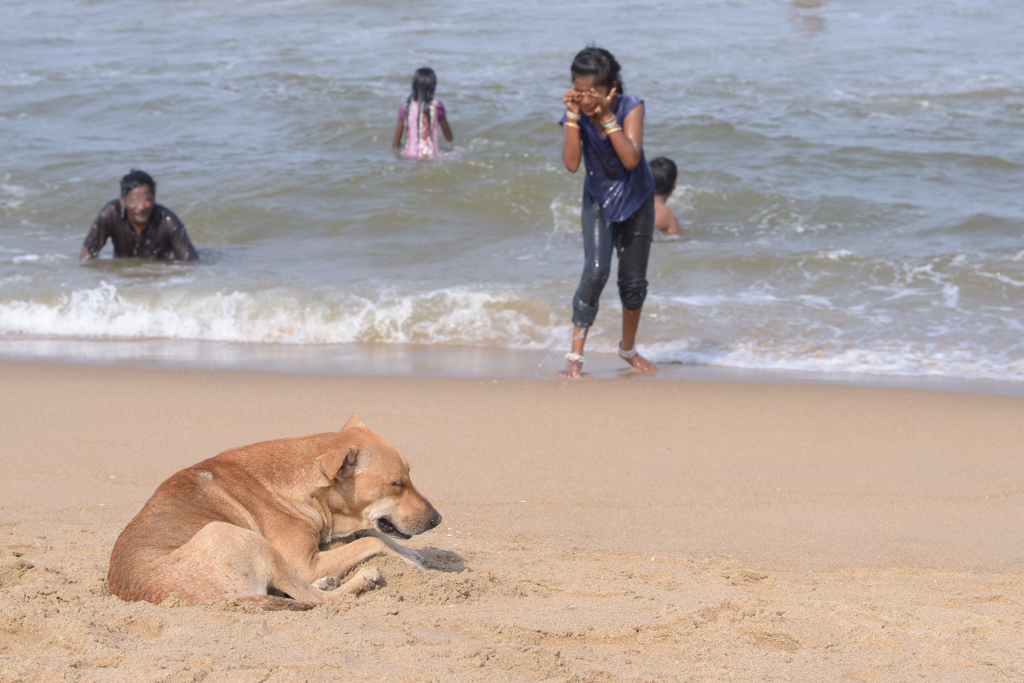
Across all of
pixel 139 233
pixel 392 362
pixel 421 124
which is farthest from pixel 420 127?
pixel 392 362

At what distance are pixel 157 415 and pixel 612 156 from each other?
3.14 metres

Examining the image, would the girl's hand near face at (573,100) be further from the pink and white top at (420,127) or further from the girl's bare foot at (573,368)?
the pink and white top at (420,127)

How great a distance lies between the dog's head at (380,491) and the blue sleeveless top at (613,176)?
3.08 m

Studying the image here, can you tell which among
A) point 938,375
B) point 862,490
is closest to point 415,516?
point 862,490

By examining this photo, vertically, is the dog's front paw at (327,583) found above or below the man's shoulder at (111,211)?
below

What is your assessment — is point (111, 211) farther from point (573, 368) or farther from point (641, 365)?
point (641, 365)

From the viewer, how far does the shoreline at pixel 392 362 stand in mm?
6980

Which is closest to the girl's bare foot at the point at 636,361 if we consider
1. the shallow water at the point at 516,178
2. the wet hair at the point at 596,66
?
the shallow water at the point at 516,178

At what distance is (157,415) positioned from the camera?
5980 mm

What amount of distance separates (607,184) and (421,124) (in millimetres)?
7769

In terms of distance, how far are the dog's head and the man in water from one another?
6621mm

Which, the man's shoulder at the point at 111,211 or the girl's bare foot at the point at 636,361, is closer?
the girl's bare foot at the point at 636,361

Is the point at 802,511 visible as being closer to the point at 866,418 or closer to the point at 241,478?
the point at 866,418

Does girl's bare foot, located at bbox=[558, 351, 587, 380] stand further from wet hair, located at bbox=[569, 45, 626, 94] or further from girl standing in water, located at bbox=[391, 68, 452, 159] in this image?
girl standing in water, located at bbox=[391, 68, 452, 159]
